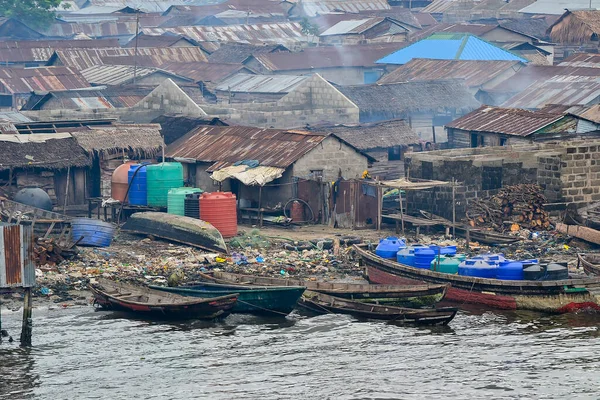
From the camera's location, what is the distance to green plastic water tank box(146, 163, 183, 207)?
35.7 m

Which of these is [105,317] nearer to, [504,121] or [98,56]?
[504,121]

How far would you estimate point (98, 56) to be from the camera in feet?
224

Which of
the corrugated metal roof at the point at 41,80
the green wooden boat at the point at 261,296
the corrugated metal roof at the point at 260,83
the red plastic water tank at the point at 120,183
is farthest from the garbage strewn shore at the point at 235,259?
the corrugated metal roof at the point at 41,80

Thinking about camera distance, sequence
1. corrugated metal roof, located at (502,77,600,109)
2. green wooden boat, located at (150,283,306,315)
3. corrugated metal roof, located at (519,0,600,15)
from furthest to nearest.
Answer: corrugated metal roof, located at (519,0,600,15)
corrugated metal roof, located at (502,77,600,109)
green wooden boat, located at (150,283,306,315)

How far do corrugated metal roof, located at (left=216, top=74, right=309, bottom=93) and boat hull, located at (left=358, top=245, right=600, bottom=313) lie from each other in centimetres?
3068

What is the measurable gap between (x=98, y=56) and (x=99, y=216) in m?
33.2

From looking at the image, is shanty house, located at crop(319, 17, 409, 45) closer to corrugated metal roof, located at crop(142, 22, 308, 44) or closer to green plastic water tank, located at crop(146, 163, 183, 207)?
corrugated metal roof, located at crop(142, 22, 308, 44)

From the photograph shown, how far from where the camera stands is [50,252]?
29.6 m

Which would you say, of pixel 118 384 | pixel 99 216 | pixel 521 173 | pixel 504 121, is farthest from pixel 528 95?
pixel 118 384

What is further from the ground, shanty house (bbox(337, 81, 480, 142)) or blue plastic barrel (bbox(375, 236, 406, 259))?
shanty house (bbox(337, 81, 480, 142))

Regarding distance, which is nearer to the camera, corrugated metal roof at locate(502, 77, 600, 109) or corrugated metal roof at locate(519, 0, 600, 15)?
corrugated metal roof at locate(502, 77, 600, 109)

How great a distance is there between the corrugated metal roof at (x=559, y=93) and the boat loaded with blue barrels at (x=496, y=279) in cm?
2292

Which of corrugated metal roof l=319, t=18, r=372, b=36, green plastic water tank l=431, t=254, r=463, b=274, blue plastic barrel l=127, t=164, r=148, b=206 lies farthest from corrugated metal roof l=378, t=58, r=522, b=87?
green plastic water tank l=431, t=254, r=463, b=274

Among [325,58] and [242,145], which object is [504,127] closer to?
[242,145]
